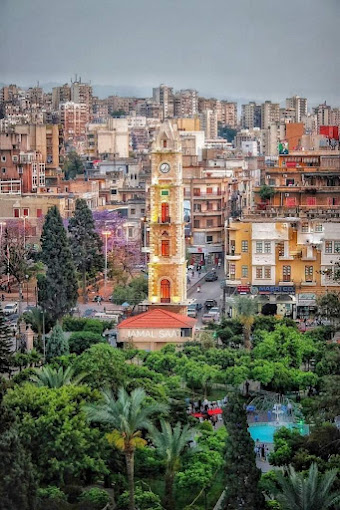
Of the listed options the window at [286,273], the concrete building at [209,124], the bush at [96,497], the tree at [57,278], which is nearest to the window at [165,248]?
the tree at [57,278]

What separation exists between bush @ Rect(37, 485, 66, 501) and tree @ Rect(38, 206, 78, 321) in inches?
222

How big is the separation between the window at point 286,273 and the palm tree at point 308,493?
24.3 feet

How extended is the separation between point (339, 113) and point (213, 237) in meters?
3.51

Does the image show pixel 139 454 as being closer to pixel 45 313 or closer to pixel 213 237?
pixel 45 313

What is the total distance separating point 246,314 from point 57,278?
1839 millimetres

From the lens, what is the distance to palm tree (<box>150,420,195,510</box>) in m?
9.16

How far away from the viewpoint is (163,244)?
49.3 feet

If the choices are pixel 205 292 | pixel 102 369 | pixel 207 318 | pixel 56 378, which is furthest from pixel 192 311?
pixel 56 378

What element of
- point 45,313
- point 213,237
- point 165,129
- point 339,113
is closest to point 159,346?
point 45,313

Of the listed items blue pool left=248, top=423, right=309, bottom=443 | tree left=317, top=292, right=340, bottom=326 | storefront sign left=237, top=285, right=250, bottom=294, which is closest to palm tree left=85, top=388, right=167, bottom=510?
blue pool left=248, top=423, right=309, bottom=443

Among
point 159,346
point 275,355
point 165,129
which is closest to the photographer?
point 275,355

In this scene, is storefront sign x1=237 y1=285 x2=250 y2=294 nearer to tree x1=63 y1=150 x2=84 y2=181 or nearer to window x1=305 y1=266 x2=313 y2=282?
window x1=305 y1=266 x2=313 y2=282

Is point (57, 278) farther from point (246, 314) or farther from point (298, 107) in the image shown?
point (298, 107)

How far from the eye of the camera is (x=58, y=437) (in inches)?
363
